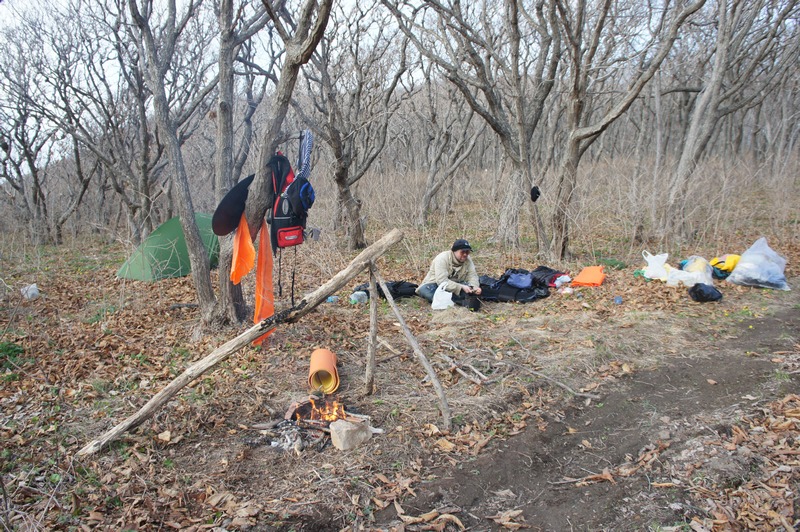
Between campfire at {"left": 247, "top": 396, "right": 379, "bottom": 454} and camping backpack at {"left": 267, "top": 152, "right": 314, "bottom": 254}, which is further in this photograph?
camping backpack at {"left": 267, "top": 152, "right": 314, "bottom": 254}

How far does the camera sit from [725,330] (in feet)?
18.5

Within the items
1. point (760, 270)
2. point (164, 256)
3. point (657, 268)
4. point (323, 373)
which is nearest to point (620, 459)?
point (323, 373)

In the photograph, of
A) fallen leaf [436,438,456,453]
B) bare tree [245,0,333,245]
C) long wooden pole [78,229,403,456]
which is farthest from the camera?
bare tree [245,0,333,245]

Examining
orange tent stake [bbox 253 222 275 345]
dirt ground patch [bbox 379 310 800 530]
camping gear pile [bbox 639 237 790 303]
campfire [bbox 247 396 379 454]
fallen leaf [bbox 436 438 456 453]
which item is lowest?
dirt ground patch [bbox 379 310 800 530]

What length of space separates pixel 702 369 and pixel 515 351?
1754 millimetres

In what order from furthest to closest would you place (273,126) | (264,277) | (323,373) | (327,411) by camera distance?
1. (264,277)
2. (273,126)
3. (323,373)
4. (327,411)

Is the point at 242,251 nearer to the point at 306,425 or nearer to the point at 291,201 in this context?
the point at 291,201

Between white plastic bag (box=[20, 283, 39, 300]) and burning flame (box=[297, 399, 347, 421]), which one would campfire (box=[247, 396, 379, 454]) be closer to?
burning flame (box=[297, 399, 347, 421])

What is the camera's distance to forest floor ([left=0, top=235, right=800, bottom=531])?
2.97 metres

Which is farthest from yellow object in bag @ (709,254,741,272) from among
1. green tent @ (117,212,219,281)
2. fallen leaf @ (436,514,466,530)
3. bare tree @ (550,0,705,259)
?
green tent @ (117,212,219,281)

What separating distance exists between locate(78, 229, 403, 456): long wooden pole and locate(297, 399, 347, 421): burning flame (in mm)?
827

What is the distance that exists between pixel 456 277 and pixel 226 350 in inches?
157

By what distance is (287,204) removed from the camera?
15.3 ft

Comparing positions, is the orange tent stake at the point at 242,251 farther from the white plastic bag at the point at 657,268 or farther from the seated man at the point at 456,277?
the white plastic bag at the point at 657,268
